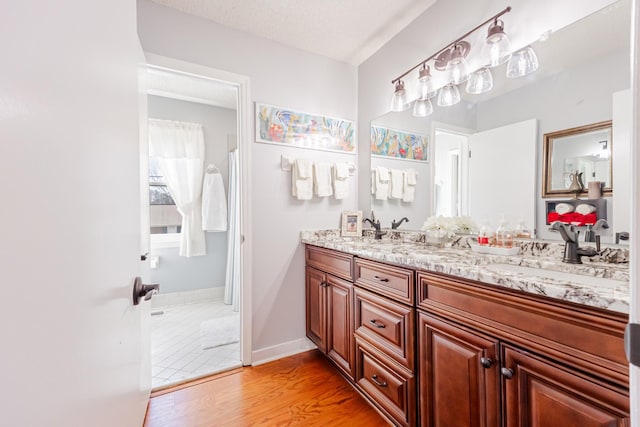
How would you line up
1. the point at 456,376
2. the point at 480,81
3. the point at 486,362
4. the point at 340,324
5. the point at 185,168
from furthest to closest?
the point at 185,168, the point at 340,324, the point at 480,81, the point at 456,376, the point at 486,362

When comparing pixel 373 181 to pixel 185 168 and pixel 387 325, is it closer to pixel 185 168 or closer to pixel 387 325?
pixel 387 325

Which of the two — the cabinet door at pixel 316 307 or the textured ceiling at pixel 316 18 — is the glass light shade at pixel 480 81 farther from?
the cabinet door at pixel 316 307

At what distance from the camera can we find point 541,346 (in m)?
0.78

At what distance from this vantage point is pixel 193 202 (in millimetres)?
3338

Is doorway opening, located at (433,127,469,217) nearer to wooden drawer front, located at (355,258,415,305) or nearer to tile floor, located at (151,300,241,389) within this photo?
wooden drawer front, located at (355,258,415,305)

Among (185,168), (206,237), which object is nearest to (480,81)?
(185,168)

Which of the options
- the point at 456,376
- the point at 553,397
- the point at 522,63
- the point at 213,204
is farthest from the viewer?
the point at 213,204

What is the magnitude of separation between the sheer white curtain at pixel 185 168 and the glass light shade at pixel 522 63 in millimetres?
3210

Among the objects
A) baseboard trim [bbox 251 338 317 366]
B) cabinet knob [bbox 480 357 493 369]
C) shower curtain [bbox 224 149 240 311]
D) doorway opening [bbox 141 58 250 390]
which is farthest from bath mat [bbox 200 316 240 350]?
cabinet knob [bbox 480 357 493 369]

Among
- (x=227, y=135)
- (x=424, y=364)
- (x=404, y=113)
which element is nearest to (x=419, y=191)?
(x=404, y=113)

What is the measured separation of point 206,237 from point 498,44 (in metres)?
3.48

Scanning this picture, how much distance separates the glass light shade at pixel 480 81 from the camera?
1.48m

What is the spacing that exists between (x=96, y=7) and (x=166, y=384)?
2.10 metres

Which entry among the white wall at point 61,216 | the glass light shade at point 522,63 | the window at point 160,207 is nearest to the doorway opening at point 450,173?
the glass light shade at point 522,63
